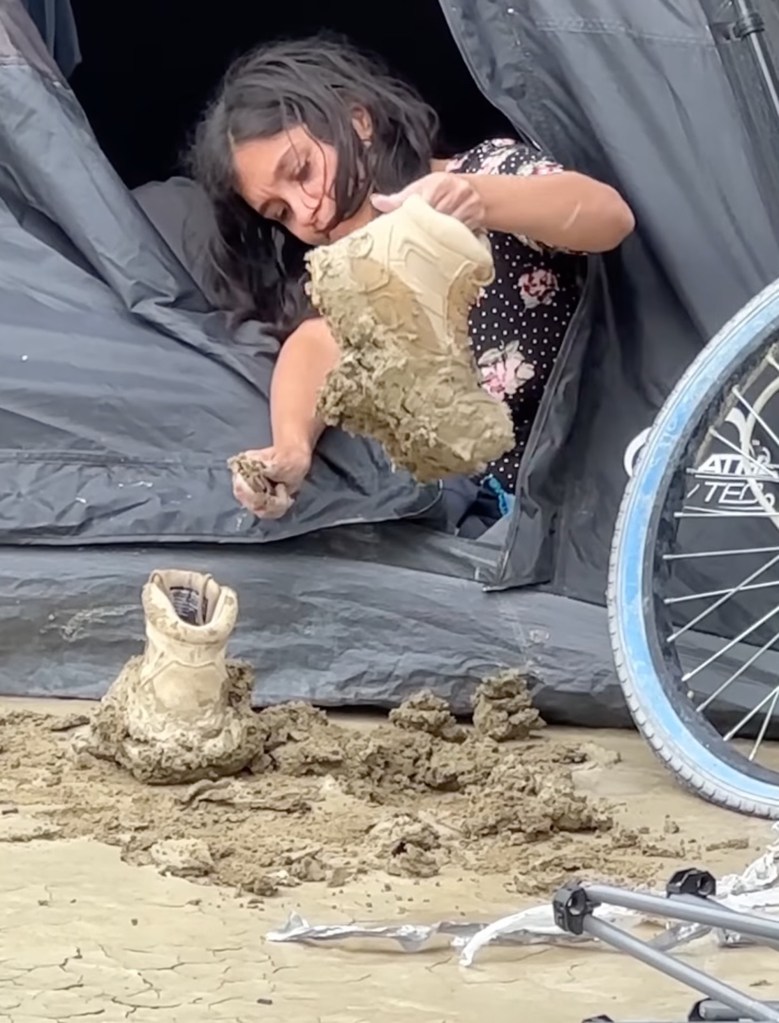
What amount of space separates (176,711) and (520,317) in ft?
1.92

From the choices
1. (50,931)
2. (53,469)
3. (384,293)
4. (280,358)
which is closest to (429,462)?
(384,293)

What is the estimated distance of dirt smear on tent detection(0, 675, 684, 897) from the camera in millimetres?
1143

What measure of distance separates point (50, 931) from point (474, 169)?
2.98 feet

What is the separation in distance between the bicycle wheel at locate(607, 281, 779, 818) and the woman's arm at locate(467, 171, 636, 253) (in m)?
0.18

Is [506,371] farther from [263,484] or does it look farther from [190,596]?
[190,596]

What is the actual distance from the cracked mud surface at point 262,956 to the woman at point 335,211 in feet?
1.61

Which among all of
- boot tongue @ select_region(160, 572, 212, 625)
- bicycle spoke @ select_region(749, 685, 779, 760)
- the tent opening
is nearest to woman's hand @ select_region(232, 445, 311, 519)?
boot tongue @ select_region(160, 572, 212, 625)

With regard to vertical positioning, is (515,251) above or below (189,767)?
above

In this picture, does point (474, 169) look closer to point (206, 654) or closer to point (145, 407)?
point (145, 407)

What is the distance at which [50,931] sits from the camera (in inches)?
39.7

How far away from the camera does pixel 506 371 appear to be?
168cm

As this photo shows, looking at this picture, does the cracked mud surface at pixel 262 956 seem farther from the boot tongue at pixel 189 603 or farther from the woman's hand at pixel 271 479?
the woman's hand at pixel 271 479

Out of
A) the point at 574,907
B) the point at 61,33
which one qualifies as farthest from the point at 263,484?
the point at 61,33

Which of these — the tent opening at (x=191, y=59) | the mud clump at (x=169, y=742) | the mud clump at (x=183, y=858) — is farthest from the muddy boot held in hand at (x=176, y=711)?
the tent opening at (x=191, y=59)
